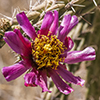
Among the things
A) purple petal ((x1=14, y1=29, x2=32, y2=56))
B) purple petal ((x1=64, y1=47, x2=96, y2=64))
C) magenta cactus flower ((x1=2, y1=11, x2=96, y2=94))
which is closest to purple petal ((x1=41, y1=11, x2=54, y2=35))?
magenta cactus flower ((x1=2, y1=11, x2=96, y2=94))

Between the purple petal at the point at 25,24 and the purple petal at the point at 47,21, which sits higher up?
the purple petal at the point at 25,24

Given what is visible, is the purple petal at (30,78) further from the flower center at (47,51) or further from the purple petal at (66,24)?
the purple petal at (66,24)

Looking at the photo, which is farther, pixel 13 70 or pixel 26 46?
pixel 26 46

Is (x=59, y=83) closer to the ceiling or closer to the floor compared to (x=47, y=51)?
closer to the floor

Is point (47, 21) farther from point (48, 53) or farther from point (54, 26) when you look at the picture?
point (48, 53)

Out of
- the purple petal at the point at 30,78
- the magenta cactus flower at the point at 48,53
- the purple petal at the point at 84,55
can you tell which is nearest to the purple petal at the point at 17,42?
the magenta cactus flower at the point at 48,53

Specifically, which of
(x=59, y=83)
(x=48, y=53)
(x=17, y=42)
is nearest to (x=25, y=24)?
(x=17, y=42)

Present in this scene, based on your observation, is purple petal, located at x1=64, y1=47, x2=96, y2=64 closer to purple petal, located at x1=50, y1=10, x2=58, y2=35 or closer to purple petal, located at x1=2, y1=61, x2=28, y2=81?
purple petal, located at x1=50, y1=10, x2=58, y2=35

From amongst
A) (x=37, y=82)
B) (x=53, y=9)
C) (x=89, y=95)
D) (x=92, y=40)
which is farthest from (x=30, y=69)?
(x=89, y=95)
